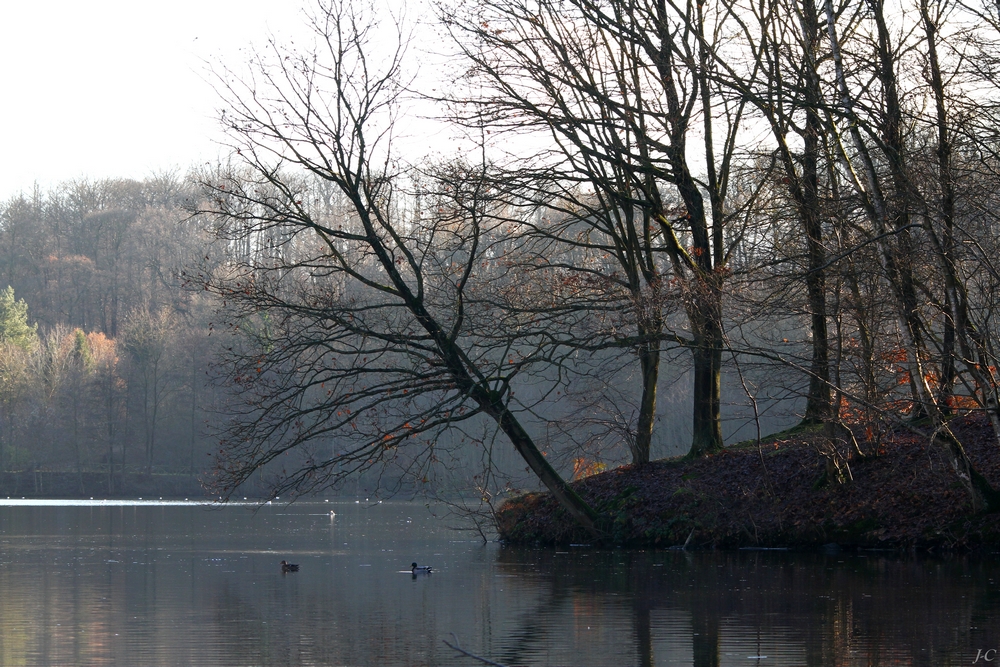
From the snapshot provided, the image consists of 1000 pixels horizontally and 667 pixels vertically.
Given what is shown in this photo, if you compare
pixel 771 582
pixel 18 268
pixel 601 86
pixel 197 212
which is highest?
pixel 18 268

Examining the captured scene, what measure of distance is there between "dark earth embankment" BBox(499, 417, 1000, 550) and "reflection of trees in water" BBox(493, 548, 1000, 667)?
87cm

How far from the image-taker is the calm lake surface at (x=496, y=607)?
9.82 meters

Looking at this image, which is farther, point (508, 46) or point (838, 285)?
point (508, 46)

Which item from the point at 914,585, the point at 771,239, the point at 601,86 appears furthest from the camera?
the point at 601,86

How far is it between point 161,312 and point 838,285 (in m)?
59.9

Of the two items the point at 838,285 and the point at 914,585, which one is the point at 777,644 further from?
the point at 838,285

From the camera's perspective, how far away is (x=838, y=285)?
57.5 ft

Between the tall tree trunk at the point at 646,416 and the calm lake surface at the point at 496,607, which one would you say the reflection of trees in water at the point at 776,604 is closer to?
the calm lake surface at the point at 496,607

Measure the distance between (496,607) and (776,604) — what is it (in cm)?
306

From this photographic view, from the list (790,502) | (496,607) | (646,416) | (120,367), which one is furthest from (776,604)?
(120,367)

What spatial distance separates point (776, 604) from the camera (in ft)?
42.5

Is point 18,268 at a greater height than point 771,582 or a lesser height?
greater

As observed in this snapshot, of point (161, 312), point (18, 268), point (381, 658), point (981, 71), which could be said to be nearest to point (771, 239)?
point (981, 71)

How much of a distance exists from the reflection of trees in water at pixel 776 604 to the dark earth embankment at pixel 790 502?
2.85ft
